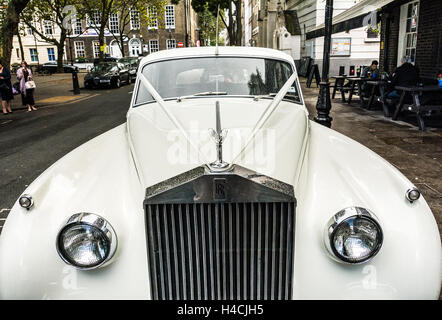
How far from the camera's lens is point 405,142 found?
25.8ft

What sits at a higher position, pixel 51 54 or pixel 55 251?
pixel 51 54

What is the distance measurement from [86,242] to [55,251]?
27 centimetres

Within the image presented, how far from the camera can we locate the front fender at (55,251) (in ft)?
7.01

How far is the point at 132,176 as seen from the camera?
2504 mm

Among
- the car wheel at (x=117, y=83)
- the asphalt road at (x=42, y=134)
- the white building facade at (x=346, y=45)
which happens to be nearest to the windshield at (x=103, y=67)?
the car wheel at (x=117, y=83)

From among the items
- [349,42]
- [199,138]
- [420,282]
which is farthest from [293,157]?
[349,42]

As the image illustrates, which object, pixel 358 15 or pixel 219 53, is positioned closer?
pixel 219 53

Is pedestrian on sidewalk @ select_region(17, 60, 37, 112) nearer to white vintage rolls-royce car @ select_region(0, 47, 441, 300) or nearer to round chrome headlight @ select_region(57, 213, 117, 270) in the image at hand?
white vintage rolls-royce car @ select_region(0, 47, 441, 300)

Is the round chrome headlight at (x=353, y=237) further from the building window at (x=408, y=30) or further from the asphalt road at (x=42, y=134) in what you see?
the building window at (x=408, y=30)

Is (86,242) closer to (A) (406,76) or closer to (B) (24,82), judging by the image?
(A) (406,76)

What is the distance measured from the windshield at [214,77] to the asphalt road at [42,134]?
8.29 ft

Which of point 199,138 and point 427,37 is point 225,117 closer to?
A: point 199,138

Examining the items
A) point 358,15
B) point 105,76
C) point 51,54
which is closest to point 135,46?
point 51,54

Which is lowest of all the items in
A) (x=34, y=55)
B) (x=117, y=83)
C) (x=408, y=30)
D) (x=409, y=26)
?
(x=117, y=83)
